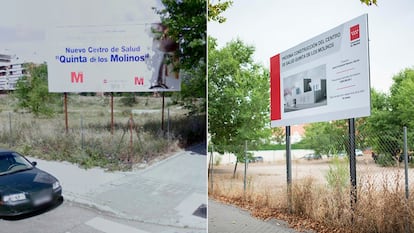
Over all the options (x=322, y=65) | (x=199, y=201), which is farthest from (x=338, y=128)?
(x=199, y=201)

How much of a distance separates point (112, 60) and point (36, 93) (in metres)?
0.55

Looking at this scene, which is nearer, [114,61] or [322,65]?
[114,61]

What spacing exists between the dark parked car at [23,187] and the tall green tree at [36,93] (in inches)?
12.4

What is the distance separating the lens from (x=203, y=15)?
7.55 ft

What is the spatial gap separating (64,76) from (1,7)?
2.21ft

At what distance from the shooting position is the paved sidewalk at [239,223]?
442 centimetres

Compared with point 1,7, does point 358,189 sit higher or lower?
lower

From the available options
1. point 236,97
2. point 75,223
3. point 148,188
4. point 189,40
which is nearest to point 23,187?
point 75,223

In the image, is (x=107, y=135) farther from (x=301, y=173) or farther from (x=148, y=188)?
(x=301, y=173)

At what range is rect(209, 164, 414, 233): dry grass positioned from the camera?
3475 mm

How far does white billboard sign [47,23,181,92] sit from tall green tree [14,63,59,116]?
0.06m

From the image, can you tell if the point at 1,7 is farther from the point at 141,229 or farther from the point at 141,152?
the point at 141,229

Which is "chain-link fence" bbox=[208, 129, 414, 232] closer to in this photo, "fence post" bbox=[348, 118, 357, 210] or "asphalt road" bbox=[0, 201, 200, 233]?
"fence post" bbox=[348, 118, 357, 210]

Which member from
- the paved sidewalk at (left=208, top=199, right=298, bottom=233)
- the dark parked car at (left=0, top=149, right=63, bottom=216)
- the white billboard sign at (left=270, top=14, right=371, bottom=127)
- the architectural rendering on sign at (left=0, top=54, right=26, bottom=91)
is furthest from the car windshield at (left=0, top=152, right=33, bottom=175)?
the white billboard sign at (left=270, top=14, right=371, bottom=127)
